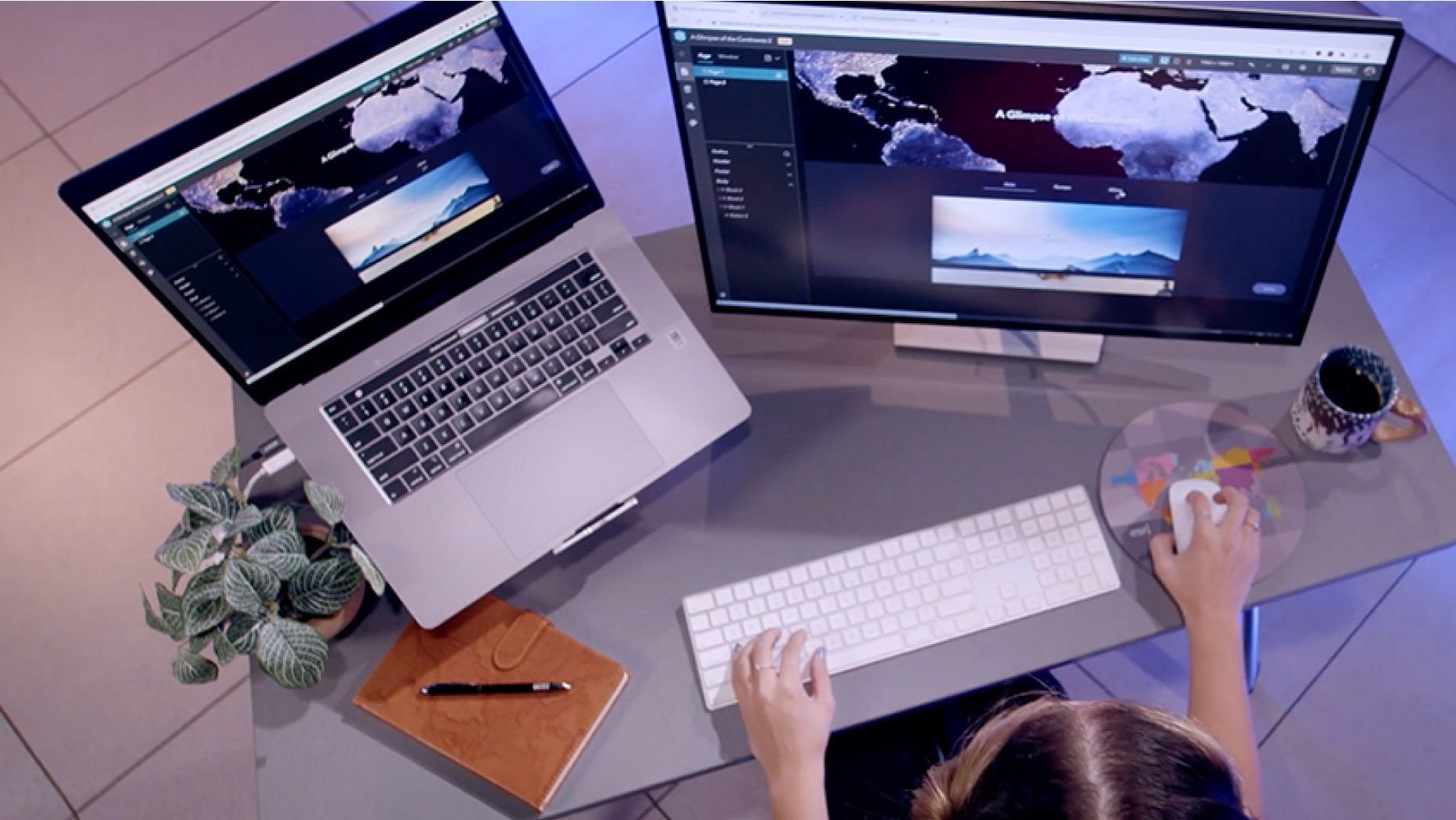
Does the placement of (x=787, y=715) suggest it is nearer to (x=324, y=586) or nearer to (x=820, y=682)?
(x=820, y=682)

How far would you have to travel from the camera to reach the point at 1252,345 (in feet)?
3.73

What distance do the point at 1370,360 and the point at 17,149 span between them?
249 centimetres

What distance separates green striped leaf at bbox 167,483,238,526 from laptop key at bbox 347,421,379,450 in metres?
0.12

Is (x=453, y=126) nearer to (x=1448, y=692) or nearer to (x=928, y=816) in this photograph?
(x=928, y=816)

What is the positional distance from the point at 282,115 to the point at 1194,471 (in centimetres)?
92

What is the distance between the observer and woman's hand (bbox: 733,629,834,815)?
3.21 feet

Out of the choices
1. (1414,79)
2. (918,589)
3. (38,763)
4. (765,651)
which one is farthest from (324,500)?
(1414,79)

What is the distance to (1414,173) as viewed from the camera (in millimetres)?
1925

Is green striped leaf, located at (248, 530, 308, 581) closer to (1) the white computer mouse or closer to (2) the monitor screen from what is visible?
(2) the monitor screen

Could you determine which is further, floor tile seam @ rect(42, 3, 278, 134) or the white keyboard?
floor tile seam @ rect(42, 3, 278, 134)

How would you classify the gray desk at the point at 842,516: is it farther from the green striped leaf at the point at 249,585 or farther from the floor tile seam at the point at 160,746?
the floor tile seam at the point at 160,746

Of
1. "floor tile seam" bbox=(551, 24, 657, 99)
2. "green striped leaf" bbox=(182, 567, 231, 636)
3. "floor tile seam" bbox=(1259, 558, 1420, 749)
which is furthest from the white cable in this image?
"floor tile seam" bbox=(1259, 558, 1420, 749)

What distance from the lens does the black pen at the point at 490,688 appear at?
3.38 feet

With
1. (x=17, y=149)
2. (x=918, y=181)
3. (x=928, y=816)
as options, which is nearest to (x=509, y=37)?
(x=918, y=181)
